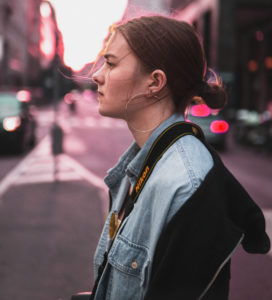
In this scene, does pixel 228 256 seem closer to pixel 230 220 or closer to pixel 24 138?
pixel 230 220

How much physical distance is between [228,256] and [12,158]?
13627 mm

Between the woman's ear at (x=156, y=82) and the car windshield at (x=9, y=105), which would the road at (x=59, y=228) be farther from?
the woman's ear at (x=156, y=82)

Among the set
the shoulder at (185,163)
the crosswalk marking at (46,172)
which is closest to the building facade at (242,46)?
the crosswalk marking at (46,172)

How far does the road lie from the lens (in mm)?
4406

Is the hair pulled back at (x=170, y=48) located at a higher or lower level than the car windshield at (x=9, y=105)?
higher

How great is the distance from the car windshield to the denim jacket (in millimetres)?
13815

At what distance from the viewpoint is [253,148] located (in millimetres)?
19203

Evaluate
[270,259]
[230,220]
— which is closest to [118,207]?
[230,220]

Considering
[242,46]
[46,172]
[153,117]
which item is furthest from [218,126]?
[242,46]

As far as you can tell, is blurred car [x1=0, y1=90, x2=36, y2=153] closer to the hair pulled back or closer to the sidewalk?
the sidewalk

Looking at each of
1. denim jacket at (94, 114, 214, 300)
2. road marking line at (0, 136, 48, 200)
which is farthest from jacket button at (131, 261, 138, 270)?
road marking line at (0, 136, 48, 200)

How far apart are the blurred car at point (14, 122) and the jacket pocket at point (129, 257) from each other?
13652mm

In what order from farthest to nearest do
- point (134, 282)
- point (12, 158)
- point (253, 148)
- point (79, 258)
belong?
point (253, 148) < point (12, 158) < point (79, 258) < point (134, 282)

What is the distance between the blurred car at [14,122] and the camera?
14.6 metres
